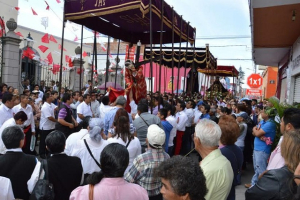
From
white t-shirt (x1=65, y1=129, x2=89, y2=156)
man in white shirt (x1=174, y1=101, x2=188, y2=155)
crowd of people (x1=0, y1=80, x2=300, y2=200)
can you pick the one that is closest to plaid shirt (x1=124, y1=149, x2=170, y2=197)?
crowd of people (x1=0, y1=80, x2=300, y2=200)

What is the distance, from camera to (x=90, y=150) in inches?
150

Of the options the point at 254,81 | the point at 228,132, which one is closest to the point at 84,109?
the point at 228,132

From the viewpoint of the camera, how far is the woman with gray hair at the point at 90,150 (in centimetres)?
381

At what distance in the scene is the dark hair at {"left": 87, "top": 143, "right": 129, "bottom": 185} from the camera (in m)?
2.43

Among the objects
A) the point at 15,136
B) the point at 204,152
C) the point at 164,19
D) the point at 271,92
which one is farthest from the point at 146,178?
the point at 271,92

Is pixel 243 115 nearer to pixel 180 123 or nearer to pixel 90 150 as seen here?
pixel 180 123

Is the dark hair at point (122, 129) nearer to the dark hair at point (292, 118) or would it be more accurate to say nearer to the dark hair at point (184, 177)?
the dark hair at point (292, 118)

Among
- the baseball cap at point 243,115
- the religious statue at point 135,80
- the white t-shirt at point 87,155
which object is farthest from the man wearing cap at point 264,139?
the religious statue at point 135,80

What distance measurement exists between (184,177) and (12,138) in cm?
215

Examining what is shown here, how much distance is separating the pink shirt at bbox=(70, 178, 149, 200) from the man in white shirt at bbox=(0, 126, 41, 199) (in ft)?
2.80

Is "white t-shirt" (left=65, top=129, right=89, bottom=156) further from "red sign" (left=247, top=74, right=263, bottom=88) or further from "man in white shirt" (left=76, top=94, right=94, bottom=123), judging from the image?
"red sign" (left=247, top=74, right=263, bottom=88)

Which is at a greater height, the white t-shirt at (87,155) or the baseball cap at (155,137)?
the baseball cap at (155,137)

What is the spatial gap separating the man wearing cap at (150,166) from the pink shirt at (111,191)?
33.7 inches

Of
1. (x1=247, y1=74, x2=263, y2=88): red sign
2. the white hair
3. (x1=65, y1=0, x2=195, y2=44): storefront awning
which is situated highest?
(x1=65, y1=0, x2=195, y2=44): storefront awning
